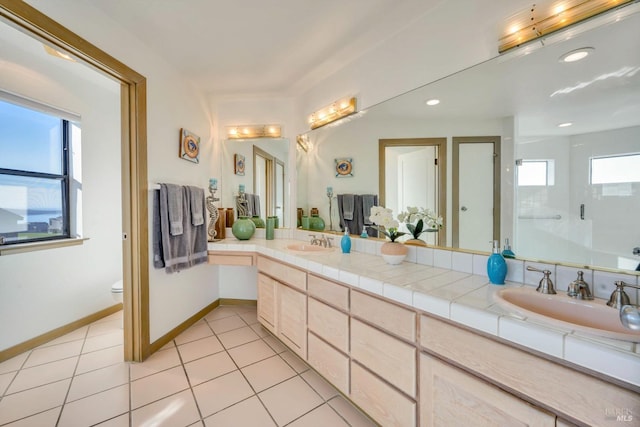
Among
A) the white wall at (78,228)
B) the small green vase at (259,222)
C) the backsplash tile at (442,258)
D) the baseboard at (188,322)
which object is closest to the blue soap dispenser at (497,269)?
the backsplash tile at (442,258)

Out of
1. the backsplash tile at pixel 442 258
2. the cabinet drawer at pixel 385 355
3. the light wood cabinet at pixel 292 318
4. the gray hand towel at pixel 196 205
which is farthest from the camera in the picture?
the gray hand towel at pixel 196 205

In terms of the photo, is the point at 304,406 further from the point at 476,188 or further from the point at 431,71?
the point at 431,71

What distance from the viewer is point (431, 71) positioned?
63.3 inches

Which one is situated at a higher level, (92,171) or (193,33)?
(193,33)

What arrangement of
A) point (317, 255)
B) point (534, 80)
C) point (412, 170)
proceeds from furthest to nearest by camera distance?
point (317, 255) → point (412, 170) → point (534, 80)

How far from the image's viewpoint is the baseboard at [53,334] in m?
1.94

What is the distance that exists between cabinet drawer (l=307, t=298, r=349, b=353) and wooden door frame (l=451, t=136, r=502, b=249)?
32.7 inches

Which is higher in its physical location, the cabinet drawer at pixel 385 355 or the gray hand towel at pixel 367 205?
the gray hand towel at pixel 367 205

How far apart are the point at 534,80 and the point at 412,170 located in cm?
77

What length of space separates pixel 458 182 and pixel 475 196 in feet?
0.48

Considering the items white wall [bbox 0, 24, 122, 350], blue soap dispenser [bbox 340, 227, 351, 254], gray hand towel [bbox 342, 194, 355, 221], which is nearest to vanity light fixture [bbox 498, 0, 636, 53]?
gray hand towel [bbox 342, 194, 355, 221]

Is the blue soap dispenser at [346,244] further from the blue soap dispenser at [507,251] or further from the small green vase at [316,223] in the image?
the blue soap dispenser at [507,251]

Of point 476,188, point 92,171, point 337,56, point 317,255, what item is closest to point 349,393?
point 317,255

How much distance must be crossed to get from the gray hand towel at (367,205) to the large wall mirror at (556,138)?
0.57 m
